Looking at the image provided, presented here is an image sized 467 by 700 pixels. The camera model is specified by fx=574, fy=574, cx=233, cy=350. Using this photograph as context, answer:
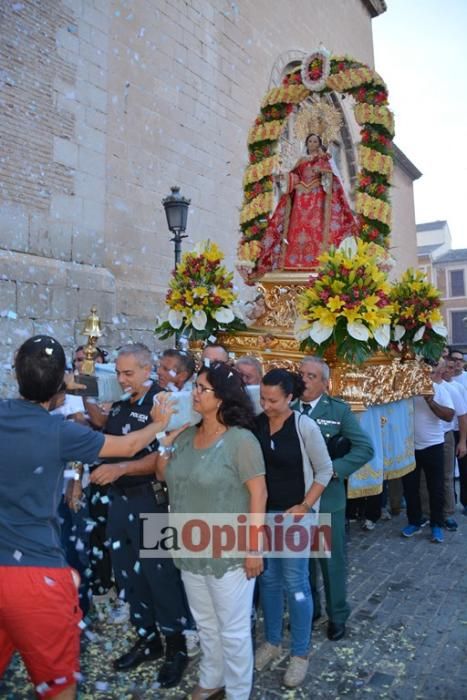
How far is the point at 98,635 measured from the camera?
157 inches

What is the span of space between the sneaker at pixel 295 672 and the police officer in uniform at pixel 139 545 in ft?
2.10

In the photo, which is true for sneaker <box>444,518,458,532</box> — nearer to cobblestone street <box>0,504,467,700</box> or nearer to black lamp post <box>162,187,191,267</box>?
cobblestone street <box>0,504,467,700</box>

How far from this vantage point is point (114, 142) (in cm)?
990

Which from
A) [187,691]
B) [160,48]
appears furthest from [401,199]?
[187,691]

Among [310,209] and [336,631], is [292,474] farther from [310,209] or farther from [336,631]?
[310,209]

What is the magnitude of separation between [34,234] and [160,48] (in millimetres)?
5224

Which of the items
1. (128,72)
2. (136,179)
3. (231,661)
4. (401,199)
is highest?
(401,199)

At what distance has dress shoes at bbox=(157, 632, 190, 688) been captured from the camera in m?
3.38

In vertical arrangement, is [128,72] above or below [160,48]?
below

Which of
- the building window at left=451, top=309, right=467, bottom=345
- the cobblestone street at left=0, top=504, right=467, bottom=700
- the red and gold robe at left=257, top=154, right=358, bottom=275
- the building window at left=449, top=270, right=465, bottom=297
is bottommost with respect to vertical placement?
the cobblestone street at left=0, top=504, right=467, bottom=700

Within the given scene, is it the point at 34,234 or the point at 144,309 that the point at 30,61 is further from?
the point at 144,309

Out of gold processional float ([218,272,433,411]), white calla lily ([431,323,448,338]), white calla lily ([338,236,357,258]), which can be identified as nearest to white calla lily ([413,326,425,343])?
white calla lily ([431,323,448,338])

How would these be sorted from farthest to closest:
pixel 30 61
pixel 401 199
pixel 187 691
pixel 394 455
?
pixel 401 199 → pixel 30 61 → pixel 394 455 → pixel 187 691

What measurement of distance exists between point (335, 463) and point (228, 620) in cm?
132
